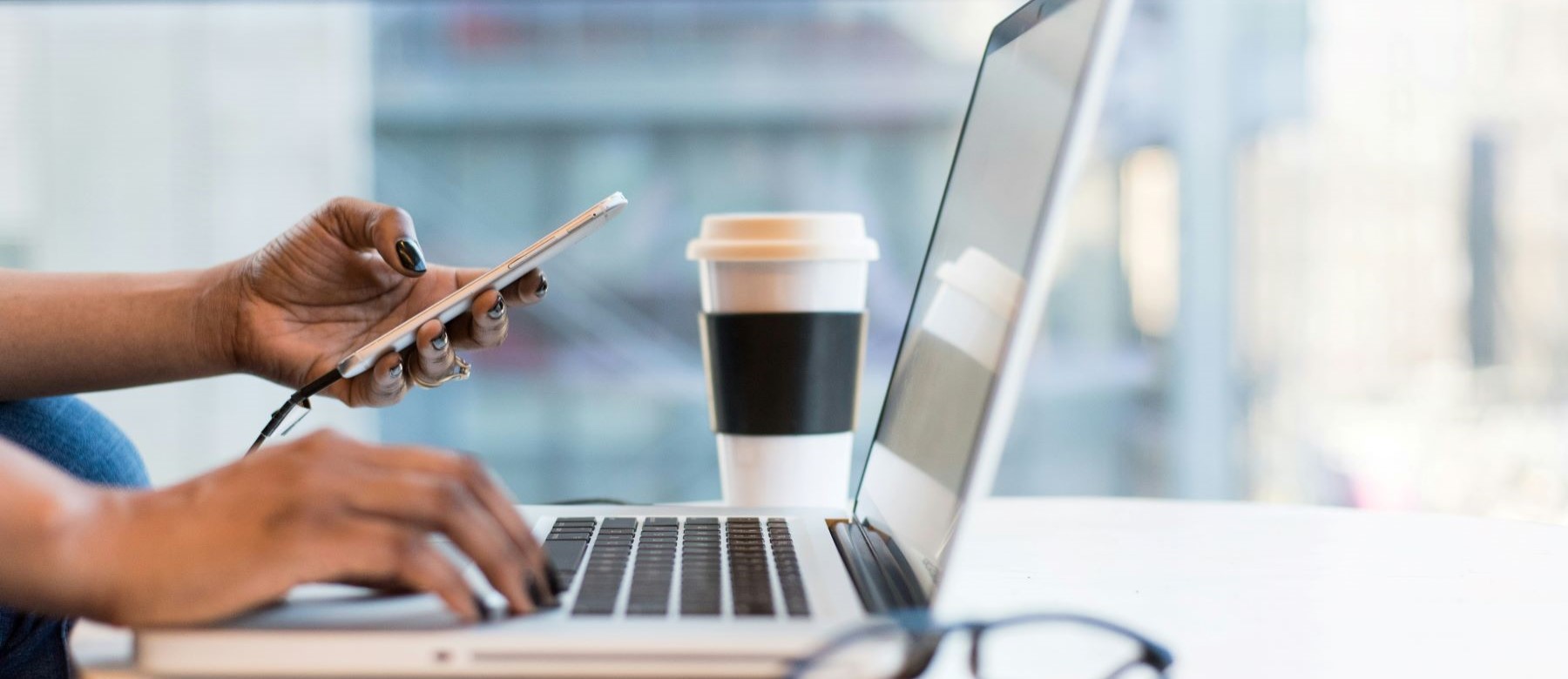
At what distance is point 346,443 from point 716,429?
430mm

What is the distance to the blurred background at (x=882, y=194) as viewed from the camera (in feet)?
7.33

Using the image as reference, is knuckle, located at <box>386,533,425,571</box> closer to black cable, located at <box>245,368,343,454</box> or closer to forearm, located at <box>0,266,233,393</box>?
black cable, located at <box>245,368,343,454</box>

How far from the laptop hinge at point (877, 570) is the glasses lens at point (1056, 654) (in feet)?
0.11

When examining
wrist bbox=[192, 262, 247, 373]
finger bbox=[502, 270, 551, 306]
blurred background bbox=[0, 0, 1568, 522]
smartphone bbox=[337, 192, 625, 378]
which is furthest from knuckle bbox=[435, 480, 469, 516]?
blurred background bbox=[0, 0, 1568, 522]

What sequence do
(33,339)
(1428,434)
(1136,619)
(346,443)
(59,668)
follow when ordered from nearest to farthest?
(346,443)
(1136,619)
(59,668)
(33,339)
(1428,434)

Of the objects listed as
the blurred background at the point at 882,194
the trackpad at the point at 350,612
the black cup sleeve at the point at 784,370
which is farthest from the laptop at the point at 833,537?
the blurred background at the point at 882,194

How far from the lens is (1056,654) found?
46 cm

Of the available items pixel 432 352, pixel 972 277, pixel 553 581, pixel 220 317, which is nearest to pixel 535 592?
pixel 553 581

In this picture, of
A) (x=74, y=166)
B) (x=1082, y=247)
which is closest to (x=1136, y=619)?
(x=1082, y=247)

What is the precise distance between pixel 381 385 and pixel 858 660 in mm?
494

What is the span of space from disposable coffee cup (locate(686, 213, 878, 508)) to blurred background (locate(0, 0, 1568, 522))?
5.05ft

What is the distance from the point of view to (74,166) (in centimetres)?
238

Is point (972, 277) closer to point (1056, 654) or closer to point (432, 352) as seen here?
point (1056, 654)

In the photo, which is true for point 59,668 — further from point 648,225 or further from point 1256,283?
point 1256,283
